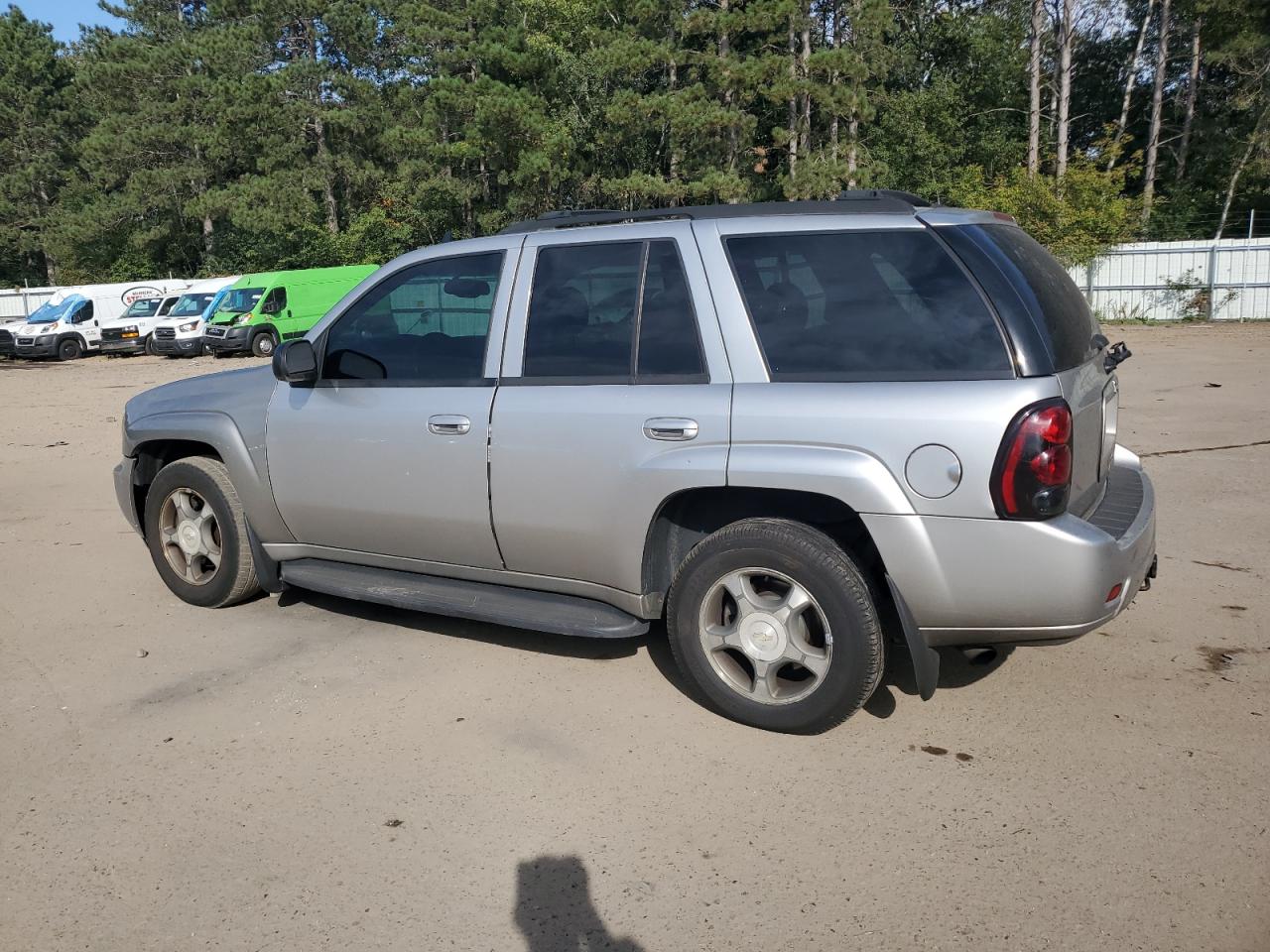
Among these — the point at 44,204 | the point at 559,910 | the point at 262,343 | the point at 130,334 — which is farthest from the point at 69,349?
the point at 559,910

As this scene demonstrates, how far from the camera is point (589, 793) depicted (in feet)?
12.1

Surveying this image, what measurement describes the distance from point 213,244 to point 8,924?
54.1 metres

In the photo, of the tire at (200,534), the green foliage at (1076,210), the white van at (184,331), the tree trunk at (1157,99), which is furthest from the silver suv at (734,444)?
the tree trunk at (1157,99)

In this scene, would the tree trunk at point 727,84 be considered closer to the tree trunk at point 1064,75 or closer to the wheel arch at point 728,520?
the tree trunk at point 1064,75

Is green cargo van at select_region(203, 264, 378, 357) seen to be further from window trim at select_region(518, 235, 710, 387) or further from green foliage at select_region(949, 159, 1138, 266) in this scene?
window trim at select_region(518, 235, 710, 387)

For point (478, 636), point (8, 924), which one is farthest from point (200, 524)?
point (8, 924)

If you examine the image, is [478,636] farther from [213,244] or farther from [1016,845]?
[213,244]

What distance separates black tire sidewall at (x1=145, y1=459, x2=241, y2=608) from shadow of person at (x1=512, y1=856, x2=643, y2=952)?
289 cm

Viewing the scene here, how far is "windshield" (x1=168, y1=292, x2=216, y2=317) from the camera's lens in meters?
31.4

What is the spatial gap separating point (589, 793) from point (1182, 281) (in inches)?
1162

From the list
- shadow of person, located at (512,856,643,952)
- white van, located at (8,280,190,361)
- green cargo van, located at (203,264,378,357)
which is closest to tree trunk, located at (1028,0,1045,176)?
green cargo van, located at (203,264,378,357)

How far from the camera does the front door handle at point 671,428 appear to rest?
4.04 m

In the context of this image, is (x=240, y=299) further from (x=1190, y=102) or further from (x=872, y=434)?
(x=1190, y=102)

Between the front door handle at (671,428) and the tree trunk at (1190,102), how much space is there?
44.8m
